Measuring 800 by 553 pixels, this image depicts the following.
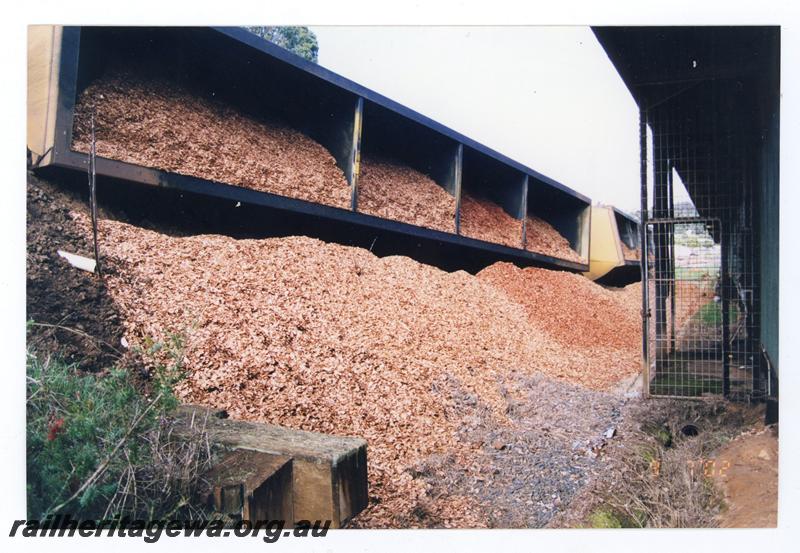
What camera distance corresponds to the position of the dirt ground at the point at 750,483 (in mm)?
3293

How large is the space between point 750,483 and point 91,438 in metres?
3.70

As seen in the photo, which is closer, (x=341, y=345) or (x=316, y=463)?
(x=316, y=463)

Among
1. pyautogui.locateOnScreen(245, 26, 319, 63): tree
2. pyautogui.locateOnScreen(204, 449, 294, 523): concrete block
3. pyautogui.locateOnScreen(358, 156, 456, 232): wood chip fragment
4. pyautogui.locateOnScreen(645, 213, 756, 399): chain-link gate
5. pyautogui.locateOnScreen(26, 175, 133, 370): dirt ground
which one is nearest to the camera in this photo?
pyautogui.locateOnScreen(204, 449, 294, 523): concrete block

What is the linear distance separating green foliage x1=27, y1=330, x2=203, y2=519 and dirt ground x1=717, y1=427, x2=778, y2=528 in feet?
10.3

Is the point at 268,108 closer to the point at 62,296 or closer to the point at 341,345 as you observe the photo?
the point at 341,345

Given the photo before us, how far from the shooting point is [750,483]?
3441 mm

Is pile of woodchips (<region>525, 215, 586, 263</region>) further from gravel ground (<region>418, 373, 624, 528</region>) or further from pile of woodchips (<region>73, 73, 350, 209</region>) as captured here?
gravel ground (<region>418, 373, 624, 528</region>)

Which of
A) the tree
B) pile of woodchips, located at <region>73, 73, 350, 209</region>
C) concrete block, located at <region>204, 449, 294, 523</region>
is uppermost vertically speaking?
the tree

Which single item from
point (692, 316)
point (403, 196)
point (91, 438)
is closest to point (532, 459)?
point (91, 438)

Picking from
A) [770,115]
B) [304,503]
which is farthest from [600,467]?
[770,115]

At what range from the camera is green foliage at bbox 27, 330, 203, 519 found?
266 centimetres
